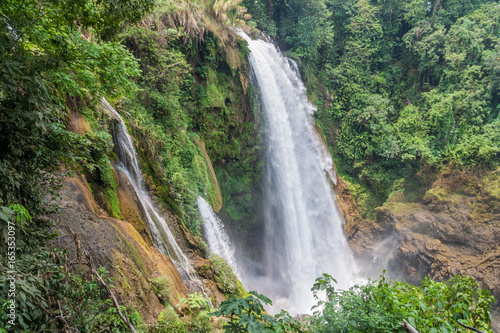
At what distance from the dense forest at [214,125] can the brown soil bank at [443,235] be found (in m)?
0.69

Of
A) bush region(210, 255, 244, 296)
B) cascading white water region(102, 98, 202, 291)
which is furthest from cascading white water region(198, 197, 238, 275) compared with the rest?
cascading white water region(102, 98, 202, 291)

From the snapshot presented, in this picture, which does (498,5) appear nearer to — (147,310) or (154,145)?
(154,145)

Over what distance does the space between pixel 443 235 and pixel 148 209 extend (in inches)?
545

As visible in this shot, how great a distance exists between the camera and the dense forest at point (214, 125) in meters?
2.33

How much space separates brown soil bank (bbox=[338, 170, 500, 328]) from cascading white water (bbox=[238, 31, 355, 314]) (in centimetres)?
180

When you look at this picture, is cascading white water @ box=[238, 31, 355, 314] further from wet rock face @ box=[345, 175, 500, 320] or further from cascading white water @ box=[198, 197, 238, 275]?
cascading white water @ box=[198, 197, 238, 275]

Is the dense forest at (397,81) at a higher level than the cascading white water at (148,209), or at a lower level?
higher

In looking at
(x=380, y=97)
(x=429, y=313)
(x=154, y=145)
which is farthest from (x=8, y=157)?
(x=380, y=97)

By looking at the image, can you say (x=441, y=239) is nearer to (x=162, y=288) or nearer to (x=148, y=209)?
(x=148, y=209)

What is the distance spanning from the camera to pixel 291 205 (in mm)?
14039

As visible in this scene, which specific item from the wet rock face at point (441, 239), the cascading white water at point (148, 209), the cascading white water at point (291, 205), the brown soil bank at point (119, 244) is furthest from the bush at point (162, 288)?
the wet rock face at point (441, 239)

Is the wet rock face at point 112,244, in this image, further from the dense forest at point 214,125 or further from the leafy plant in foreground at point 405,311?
the leafy plant in foreground at point 405,311

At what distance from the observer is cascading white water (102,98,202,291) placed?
573 cm

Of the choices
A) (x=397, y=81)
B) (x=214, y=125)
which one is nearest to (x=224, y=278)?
(x=214, y=125)
